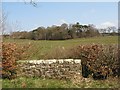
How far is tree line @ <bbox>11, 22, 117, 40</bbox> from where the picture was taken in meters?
21.1

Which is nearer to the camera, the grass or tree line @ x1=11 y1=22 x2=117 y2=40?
the grass

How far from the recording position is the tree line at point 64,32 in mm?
21062

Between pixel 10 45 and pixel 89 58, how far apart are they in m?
3.75

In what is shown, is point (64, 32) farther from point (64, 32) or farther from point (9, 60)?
point (9, 60)

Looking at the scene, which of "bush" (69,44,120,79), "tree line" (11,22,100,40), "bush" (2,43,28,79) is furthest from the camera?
"tree line" (11,22,100,40)

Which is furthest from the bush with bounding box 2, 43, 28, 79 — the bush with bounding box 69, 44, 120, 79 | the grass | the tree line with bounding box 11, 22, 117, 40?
the tree line with bounding box 11, 22, 117, 40

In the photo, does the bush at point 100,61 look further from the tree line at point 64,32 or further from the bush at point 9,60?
the tree line at point 64,32

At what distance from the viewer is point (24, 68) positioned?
12969 mm

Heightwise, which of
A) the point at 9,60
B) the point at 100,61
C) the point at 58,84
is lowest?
the point at 58,84

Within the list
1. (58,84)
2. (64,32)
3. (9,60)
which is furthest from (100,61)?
(64,32)

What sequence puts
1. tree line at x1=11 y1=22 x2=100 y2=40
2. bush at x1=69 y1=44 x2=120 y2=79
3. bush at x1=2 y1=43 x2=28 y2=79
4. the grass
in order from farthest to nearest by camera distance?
tree line at x1=11 y1=22 x2=100 y2=40 → bush at x1=69 y1=44 x2=120 y2=79 → bush at x1=2 y1=43 x2=28 y2=79 → the grass

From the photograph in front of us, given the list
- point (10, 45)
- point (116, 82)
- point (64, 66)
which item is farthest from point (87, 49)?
point (10, 45)

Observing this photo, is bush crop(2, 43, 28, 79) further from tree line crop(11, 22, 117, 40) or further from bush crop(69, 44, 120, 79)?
tree line crop(11, 22, 117, 40)

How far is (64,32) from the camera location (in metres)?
22.5
